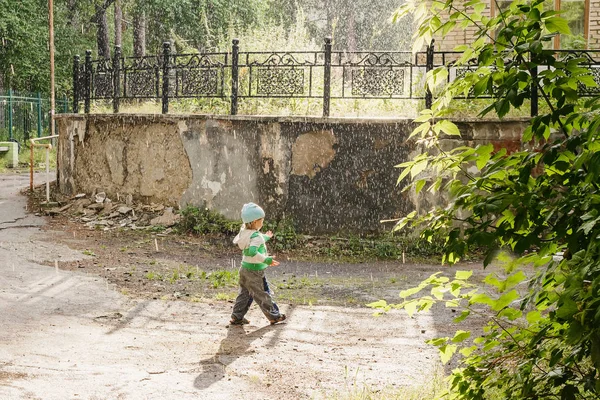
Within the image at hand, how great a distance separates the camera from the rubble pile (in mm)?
12789

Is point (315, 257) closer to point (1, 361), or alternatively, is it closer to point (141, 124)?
point (141, 124)

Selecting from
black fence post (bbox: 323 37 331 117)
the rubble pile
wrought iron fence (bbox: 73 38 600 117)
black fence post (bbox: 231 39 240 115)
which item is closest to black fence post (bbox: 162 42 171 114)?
wrought iron fence (bbox: 73 38 600 117)

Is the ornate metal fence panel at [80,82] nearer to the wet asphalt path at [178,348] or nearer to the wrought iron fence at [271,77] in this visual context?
the wrought iron fence at [271,77]

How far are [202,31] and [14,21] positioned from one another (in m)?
7.53

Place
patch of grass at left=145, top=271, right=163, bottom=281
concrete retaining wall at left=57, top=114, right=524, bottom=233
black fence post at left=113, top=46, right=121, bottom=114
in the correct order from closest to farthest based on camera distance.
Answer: patch of grass at left=145, top=271, right=163, bottom=281, concrete retaining wall at left=57, top=114, right=524, bottom=233, black fence post at left=113, top=46, right=121, bottom=114

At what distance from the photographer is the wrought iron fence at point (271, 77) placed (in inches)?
471

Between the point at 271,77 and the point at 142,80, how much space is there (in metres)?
2.81

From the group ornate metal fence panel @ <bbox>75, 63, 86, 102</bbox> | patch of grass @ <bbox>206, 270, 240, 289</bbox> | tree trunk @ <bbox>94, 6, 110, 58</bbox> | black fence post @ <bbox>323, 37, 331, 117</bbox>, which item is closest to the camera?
patch of grass @ <bbox>206, 270, 240, 289</bbox>

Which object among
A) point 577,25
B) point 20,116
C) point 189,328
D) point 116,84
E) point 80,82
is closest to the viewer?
point 189,328

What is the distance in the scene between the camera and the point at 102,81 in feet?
48.4

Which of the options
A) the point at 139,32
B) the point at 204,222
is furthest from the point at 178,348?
the point at 139,32

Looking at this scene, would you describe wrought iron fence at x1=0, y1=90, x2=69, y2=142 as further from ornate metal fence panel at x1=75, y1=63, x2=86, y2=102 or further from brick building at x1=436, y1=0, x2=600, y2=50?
brick building at x1=436, y1=0, x2=600, y2=50

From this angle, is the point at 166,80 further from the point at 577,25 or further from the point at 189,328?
the point at 577,25

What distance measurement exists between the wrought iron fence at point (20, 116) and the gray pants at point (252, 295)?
69.1 ft
